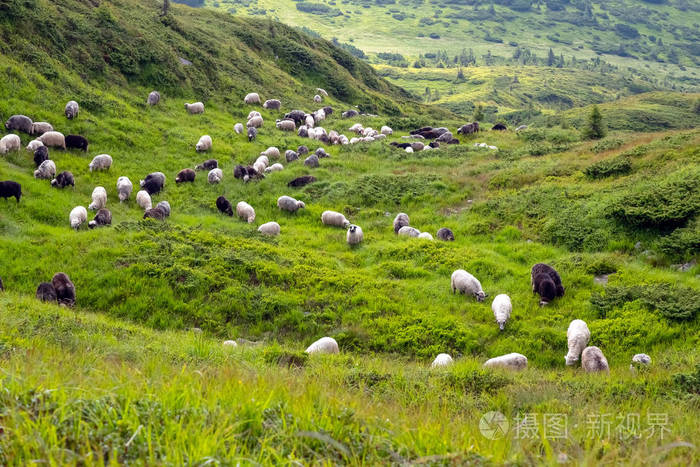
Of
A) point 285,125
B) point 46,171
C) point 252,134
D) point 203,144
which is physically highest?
point 285,125

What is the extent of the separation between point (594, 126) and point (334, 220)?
1955cm

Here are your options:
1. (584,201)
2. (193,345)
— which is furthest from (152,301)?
(584,201)

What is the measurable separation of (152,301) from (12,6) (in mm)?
19854

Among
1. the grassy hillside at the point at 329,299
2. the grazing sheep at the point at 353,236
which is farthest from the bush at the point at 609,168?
the grazing sheep at the point at 353,236

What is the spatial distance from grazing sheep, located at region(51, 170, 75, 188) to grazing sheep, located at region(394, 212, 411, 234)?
11.9m

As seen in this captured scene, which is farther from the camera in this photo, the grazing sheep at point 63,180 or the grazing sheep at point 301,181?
the grazing sheep at point 301,181

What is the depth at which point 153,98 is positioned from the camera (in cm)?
2531

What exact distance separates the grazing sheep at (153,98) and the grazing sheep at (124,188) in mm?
9281

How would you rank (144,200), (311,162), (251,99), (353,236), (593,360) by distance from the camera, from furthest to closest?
1. (251,99)
2. (311,162)
3. (144,200)
4. (353,236)
5. (593,360)

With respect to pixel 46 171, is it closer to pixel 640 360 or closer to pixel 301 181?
pixel 301 181

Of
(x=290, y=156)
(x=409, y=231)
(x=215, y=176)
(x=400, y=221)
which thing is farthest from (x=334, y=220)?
(x=290, y=156)

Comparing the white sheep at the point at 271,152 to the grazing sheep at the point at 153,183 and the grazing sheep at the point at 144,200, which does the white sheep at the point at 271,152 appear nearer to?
the grazing sheep at the point at 153,183

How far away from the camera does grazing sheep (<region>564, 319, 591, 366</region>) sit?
9.62 metres

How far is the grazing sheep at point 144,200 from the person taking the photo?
56.3 ft
